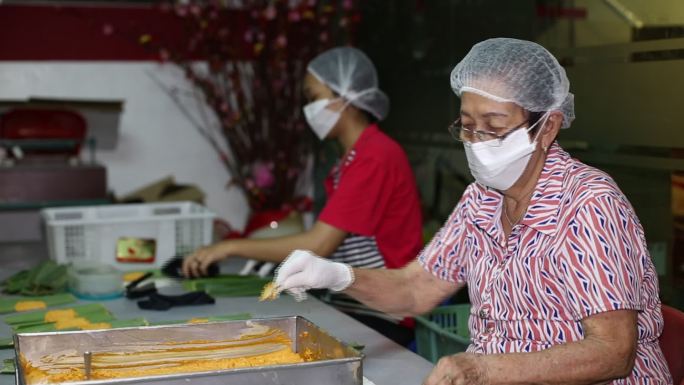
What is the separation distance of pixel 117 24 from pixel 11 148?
51.1 inches

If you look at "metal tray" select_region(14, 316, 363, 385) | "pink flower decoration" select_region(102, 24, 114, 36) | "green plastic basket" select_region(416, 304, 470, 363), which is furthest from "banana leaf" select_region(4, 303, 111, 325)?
"pink flower decoration" select_region(102, 24, 114, 36)

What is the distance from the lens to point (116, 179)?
5.34 m

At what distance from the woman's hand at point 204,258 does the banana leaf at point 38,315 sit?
0.41 m

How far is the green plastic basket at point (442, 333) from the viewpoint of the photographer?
2418 millimetres

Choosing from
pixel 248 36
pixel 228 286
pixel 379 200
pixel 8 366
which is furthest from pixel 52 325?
pixel 248 36

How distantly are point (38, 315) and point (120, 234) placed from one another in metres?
0.84

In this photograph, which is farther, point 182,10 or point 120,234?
point 182,10

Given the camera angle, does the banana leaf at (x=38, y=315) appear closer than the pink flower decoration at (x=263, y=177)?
Yes

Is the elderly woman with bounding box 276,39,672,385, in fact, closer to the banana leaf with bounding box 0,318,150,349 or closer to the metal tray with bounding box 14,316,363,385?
the metal tray with bounding box 14,316,363,385

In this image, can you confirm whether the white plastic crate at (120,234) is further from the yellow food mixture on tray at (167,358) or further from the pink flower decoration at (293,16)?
the pink flower decoration at (293,16)

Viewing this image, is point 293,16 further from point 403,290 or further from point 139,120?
point 403,290

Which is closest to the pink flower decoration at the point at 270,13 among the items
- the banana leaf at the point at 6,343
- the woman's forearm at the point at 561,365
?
the banana leaf at the point at 6,343

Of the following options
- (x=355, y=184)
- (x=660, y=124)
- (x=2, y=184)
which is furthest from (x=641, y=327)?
(x=2, y=184)

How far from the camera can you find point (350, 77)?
11.0 ft
